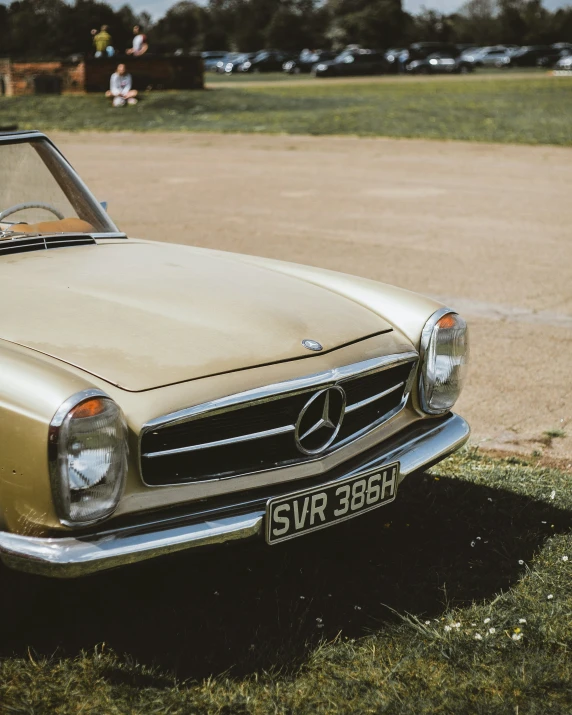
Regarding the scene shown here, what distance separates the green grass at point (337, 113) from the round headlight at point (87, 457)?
1638 centimetres

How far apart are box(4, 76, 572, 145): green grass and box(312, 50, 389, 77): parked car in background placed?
1634cm

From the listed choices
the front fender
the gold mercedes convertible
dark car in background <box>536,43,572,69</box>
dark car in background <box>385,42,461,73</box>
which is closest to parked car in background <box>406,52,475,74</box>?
dark car in background <box>385,42,461,73</box>

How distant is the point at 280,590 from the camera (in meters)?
3.33

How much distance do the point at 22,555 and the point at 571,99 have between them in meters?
27.2

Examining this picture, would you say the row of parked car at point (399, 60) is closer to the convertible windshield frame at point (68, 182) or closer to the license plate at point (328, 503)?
the convertible windshield frame at point (68, 182)

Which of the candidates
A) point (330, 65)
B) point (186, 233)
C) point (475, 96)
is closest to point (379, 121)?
point (475, 96)

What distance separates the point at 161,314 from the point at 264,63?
5692cm

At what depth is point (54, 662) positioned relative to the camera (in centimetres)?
289

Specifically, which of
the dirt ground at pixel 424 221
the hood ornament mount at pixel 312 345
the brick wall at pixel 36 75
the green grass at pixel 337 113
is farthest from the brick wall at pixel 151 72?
the hood ornament mount at pixel 312 345

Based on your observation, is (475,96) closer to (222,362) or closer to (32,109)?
(32,109)

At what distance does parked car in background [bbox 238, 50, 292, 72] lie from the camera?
57281 millimetres

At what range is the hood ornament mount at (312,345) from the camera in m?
3.09

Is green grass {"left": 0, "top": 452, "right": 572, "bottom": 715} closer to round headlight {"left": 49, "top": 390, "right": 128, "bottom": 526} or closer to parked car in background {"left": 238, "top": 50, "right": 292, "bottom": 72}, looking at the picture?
round headlight {"left": 49, "top": 390, "right": 128, "bottom": 526}

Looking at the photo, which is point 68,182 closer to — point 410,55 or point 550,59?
point 410,55
